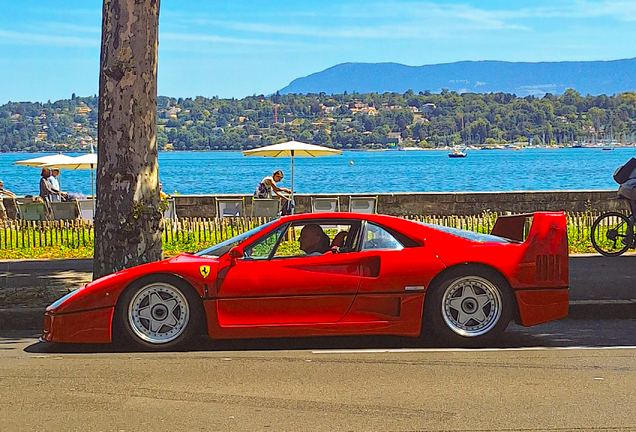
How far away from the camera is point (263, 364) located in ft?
25.6

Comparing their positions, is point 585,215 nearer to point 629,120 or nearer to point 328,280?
point 328,280

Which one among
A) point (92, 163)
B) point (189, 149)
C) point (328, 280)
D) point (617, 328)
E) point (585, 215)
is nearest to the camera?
point (328, 280)

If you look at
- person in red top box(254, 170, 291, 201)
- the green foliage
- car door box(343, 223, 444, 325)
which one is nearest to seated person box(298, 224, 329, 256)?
car door box(343, 223, 444, 325)

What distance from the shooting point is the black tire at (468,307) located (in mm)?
8492

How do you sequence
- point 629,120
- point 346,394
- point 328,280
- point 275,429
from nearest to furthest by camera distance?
point 275,429, point 346,394, point 328,280, point 629,120

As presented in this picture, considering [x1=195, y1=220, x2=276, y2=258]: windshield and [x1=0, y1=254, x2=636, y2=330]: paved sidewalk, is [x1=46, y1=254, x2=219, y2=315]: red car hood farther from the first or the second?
[x1=0, y1=254, x2=636, y2=330]: paved sidewalk

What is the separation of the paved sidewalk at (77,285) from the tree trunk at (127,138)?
0.98 meters

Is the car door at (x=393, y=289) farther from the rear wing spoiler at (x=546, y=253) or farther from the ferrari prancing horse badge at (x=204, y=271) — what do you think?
the ferrari prancing horse badge at (x=204, y=271)

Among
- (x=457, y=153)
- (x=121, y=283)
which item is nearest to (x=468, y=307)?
(x=121, y=283)

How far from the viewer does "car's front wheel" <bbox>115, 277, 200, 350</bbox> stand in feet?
27.5

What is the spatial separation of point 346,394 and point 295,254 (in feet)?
7.67

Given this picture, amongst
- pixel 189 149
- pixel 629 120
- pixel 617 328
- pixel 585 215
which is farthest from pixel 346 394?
pixel 629 120

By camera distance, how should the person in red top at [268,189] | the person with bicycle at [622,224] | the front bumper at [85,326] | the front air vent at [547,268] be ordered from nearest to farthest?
1. the front bumper at [85,326]
2. the front air vent at [547,268]
3. the person with bicycle at [622,224]
4. the person in red top at [268,189]

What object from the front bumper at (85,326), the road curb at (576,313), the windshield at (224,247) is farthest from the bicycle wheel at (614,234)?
the front bumper at (85,326)
